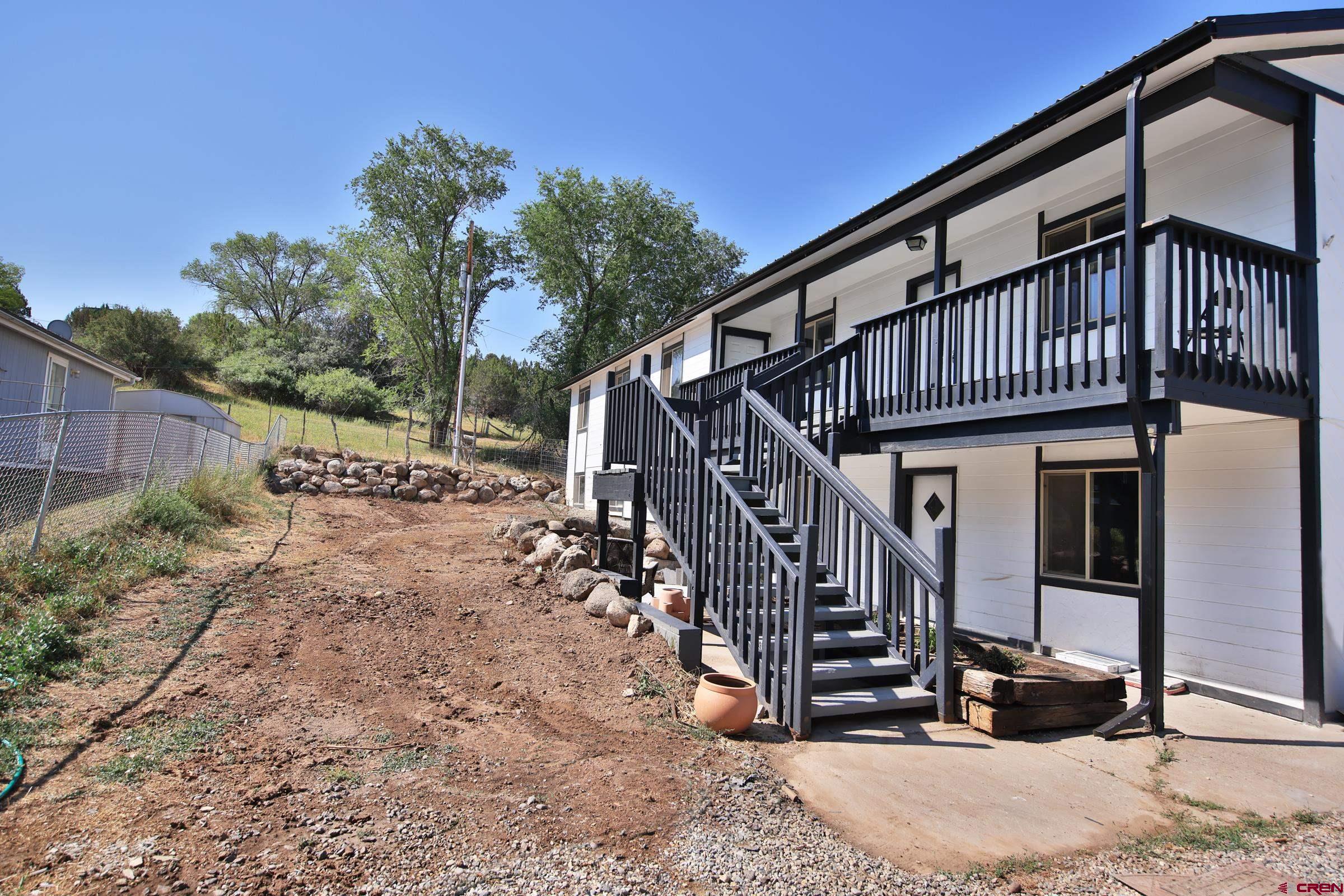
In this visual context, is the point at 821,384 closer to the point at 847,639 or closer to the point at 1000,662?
the point at 847,639

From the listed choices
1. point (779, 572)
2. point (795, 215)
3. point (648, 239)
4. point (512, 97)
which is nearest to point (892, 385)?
point (779, 572)

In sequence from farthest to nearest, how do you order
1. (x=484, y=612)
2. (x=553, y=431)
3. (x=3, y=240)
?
(x=553, y=431) → (x=3, y=240) → (x=484, y=612)

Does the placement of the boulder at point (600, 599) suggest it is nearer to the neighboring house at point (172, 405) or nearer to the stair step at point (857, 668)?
the stair step at point (857, 668)

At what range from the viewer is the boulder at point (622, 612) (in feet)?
21.1

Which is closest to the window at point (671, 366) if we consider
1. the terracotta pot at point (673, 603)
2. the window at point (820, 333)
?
the window at point (820, 333)

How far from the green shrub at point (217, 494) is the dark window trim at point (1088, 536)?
10906mm

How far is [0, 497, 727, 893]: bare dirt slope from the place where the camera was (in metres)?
2.58

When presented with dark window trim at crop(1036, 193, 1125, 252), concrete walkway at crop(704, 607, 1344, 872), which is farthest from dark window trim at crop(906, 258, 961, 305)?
concrete walkway at crop(704, 607, 1344, 872)

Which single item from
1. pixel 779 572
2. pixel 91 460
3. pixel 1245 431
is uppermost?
pixel 1245 431

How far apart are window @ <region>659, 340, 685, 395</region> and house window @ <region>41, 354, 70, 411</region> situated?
1546cm

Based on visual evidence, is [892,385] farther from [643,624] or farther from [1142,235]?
[643,624]

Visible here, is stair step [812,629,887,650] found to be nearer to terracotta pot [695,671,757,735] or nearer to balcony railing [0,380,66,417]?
terracotta pot [695,671,757,735]

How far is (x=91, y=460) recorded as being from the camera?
7828 mm

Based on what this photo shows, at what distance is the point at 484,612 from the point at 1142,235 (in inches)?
268
